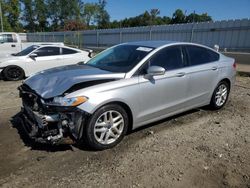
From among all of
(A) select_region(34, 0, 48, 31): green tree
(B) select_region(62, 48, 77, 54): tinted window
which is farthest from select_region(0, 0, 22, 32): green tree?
(B) select_region(62, 48, 77, 54): tinted window

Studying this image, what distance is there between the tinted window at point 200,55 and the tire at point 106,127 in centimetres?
201

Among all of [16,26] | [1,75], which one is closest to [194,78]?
[1,75]

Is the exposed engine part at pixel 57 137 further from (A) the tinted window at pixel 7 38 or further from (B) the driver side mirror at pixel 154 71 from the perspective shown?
(A) the tinted window at pixel 7 38

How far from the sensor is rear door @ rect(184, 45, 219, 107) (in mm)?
5020

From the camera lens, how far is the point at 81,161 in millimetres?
3623

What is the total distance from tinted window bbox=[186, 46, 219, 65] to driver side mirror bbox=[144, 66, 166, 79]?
1110mm

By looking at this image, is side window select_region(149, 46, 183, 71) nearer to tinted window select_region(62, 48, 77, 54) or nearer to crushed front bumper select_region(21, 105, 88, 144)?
crushed front bumper select_region(21, 105, 88, 144)

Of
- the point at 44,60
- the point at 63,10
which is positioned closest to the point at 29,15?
the point at 63,10

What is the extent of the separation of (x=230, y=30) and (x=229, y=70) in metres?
10.1

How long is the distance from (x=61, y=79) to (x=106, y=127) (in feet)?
3.30

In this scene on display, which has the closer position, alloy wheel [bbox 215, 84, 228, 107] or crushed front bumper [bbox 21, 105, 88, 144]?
crushed front bumper [bbox 21, 105, 88, 144]

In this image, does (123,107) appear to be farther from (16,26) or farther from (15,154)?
(16,26)

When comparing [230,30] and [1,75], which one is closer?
[1,75]

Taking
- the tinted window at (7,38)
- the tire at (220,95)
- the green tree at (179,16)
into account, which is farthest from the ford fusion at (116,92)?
the green tree at (179,16)
